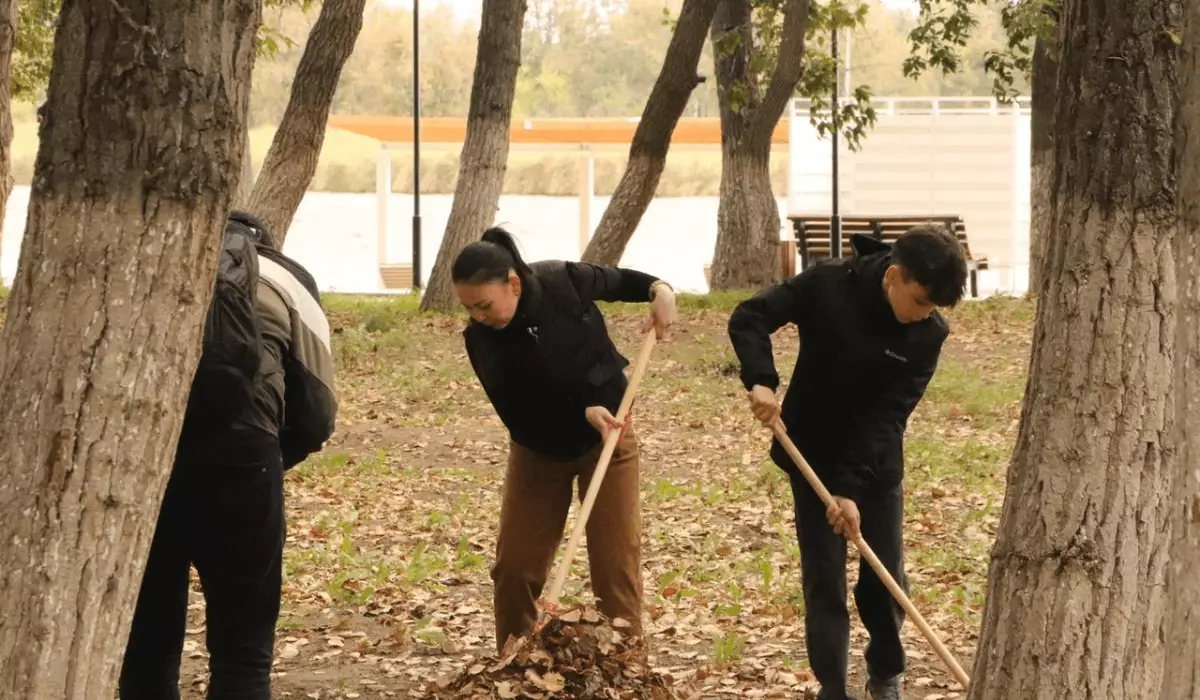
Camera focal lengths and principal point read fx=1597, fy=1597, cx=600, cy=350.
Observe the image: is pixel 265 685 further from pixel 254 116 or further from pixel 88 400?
pixel 254 116

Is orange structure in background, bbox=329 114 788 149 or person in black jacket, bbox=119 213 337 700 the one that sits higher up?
orange structure in background, bbox=329 114 788 149

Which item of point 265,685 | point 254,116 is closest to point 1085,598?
point 265,685

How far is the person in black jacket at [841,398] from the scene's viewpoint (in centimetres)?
518

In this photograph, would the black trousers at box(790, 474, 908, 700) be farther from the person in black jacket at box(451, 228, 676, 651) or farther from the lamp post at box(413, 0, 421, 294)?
the lamp post at box(413, 0, 421, 294)

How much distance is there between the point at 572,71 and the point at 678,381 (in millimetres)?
64482

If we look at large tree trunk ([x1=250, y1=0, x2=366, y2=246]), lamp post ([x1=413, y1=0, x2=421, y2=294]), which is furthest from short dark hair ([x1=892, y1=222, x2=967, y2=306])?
lamp post ([x1=413, y1=0, x2=421, y2=294])

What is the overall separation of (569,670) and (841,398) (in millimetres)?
1337

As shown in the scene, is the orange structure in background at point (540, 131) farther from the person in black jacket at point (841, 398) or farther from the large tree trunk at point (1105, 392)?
the large tree trunk at point (1105, 392)

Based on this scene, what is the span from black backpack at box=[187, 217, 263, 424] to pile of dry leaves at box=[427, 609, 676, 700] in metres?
1.19

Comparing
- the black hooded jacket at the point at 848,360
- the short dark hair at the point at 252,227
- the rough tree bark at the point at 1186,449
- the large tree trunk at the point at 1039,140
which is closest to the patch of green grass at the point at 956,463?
the black hooded jacket at the point at 848,360

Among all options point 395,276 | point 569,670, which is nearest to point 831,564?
point 569,670

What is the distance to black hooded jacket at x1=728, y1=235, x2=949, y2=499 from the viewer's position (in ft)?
17.0

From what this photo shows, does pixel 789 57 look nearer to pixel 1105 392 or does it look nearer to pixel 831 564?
pixel 831 564

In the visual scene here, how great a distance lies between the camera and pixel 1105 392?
3.99 m
